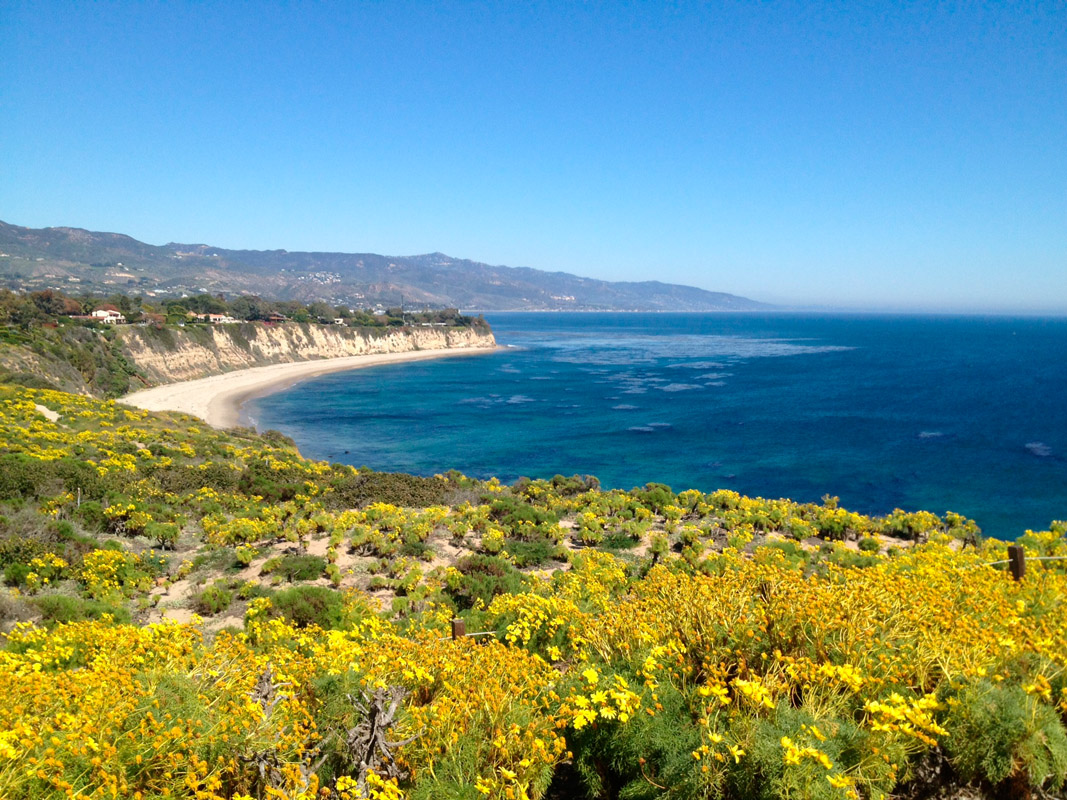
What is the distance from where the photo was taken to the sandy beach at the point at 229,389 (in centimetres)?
5230

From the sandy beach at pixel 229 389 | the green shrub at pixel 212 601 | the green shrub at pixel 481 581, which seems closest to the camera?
the green shrub at pixel 212 601

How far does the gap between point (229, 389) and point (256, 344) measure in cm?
2430

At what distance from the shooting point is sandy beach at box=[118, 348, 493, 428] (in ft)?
172

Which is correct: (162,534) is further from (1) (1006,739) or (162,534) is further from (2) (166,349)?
(2) (166,349)

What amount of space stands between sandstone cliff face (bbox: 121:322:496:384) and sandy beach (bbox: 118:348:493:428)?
2.03 m

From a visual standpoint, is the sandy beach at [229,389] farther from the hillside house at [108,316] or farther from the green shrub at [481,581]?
the green shrub at [481,581]

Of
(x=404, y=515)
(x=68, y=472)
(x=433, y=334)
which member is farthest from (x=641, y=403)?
(x=433, y=334)

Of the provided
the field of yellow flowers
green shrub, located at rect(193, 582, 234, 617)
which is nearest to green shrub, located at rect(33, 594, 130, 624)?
the field of yellow flowers

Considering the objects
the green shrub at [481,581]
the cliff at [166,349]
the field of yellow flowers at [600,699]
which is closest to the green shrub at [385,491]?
the green shrub at [481,581]

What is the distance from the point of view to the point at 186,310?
95.0m

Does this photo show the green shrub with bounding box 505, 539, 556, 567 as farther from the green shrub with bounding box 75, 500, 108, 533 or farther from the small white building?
the small white building

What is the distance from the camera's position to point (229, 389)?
219 feet

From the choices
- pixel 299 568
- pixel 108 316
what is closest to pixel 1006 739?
pixel 299 568

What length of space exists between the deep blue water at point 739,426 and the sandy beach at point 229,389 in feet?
9.90
